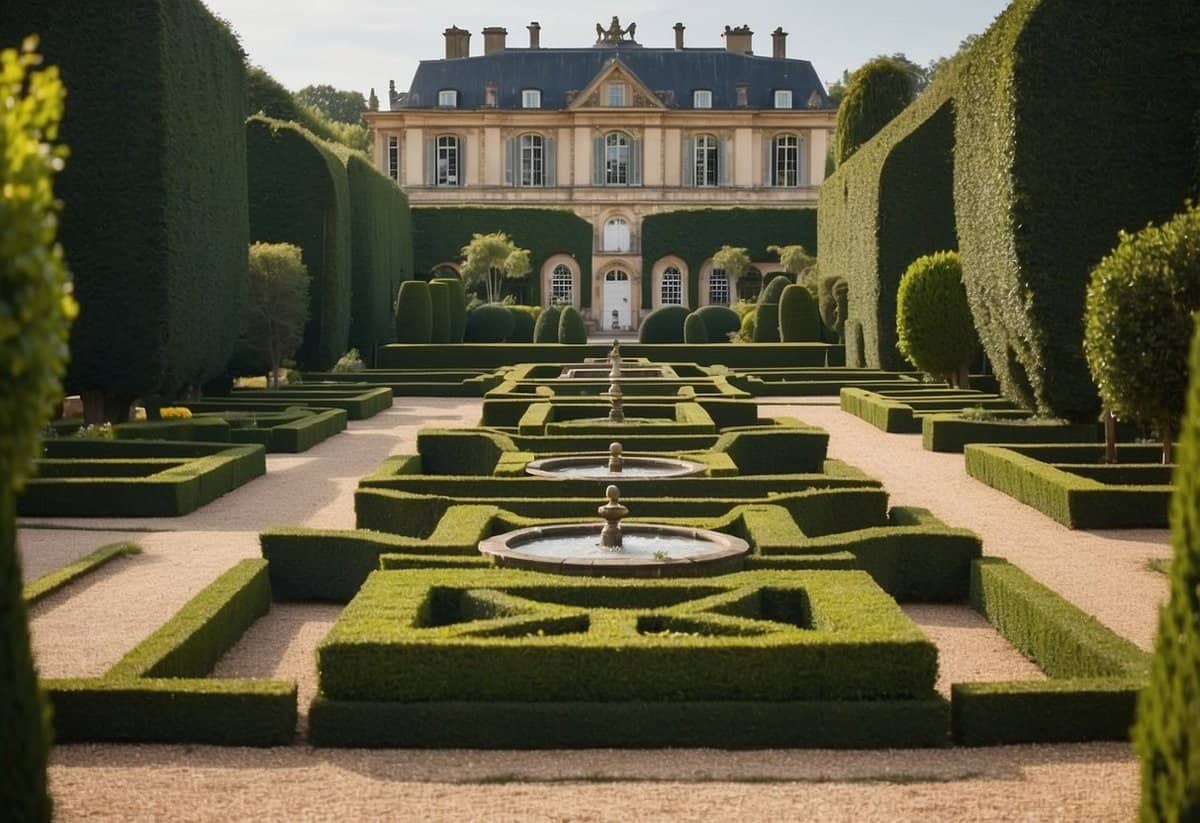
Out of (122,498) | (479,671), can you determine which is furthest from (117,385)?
(479,671)

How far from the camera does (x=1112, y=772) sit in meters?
5.03

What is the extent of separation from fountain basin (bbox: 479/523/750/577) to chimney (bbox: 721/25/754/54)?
54551 mm

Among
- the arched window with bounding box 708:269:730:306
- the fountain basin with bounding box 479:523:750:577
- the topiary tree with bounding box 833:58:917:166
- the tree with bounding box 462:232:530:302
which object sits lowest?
the fountain basin with bounding box 479:523:750:577

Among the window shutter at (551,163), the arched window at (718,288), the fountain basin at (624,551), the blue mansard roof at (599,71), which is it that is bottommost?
the fountain basin at (624,551)

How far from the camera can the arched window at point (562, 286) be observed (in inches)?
2021

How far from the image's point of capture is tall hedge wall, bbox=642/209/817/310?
48.4 meters

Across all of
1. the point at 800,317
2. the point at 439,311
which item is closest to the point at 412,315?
the point at 439,311

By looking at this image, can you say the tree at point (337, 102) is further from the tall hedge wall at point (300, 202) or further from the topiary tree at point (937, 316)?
the topiary tree at point (937, 316)

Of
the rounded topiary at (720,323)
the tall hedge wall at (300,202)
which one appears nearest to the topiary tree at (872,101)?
the rounded topiary at (720,323)

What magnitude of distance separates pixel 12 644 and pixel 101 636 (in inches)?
169

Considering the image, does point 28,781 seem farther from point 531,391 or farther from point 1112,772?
point 531,391

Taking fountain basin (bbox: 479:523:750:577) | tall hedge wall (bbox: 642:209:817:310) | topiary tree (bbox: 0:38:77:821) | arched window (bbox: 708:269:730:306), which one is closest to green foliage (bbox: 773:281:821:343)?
tall hedge wall (bbox: 642:209:817:310)

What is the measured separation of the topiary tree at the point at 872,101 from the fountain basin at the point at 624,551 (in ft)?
75.6

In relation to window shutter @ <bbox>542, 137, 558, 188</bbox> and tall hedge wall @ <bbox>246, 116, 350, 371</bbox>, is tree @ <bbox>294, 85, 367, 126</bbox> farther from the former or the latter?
tall hedge wall @ <bbox>246, 116, 350, 371</bbox>
